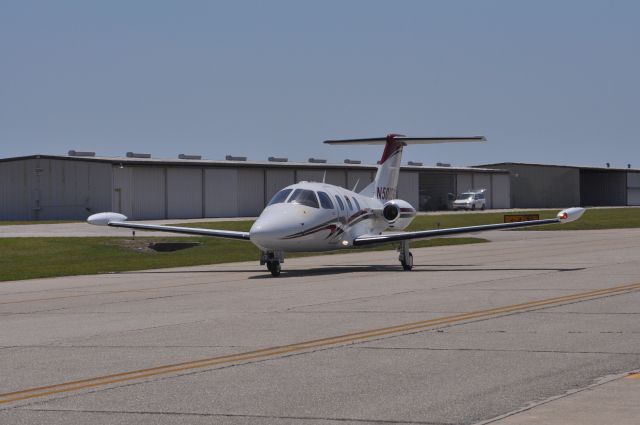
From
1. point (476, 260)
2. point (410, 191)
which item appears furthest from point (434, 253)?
point (410, 191)

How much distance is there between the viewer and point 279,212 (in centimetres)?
2855

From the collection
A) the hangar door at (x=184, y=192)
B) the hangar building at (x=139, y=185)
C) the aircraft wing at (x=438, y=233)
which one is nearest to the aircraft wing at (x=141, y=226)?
the aircraft wing at (x=438, y=233)

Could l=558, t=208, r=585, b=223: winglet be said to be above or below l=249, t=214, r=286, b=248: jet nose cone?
above

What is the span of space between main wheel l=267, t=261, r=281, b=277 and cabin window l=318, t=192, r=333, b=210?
2.30 meters

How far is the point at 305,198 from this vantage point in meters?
29.7

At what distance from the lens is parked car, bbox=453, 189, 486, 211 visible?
10238 cm

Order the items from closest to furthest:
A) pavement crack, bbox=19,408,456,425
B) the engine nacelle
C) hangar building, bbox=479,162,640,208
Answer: pavement crack, bbox=19,408,456,425, the engine nacelle, hangar building, bbox=479,162,640,208

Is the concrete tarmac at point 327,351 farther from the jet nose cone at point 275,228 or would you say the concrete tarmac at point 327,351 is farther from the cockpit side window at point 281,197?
the cockpit side window at point 281,197

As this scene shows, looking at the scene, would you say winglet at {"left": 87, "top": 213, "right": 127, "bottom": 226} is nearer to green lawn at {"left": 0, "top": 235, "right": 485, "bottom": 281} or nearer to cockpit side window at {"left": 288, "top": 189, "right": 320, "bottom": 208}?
green lawn at {"left": 0, "top": 235, "right": 485, "bottom": 281}

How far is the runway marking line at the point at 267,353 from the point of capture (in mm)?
10875

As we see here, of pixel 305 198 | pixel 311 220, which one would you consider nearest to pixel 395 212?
pixel 305 198

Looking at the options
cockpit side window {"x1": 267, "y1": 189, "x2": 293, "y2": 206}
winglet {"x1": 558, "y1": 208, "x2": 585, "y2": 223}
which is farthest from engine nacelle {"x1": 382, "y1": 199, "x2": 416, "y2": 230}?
winglet {"x1": 558, "y1": 208, "x2": 585, "y2": 223}

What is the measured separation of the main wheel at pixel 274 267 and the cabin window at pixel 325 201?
7.54 ft

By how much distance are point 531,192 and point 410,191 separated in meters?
22.8
